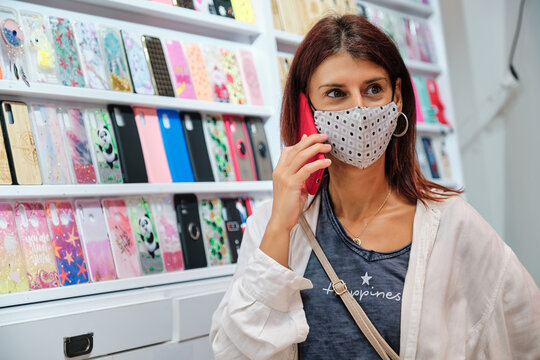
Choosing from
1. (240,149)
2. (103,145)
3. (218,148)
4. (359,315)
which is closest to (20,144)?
(103,145)

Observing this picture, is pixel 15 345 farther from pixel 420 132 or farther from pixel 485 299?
pixel 420 132

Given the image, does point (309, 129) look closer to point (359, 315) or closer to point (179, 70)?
point (359, 315)

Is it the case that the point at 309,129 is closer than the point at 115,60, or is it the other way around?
the point at 309,129

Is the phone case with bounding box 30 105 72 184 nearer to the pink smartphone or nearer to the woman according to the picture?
the woman

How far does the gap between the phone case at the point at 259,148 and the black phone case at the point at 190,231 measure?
36 cm

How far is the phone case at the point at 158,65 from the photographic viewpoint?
212cm

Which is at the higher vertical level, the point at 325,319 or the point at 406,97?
the point at 406,97

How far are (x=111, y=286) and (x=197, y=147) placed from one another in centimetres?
69

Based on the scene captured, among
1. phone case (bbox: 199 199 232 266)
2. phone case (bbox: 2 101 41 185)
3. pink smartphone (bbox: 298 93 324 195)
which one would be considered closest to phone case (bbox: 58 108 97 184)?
phone case (bbox: 2 101 41 185)

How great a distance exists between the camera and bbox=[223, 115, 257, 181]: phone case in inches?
91.3

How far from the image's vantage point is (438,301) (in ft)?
4.09

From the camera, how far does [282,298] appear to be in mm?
1209

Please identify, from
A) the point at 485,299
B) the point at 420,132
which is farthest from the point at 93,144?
the point at 420,132

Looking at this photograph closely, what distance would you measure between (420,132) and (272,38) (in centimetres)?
121
